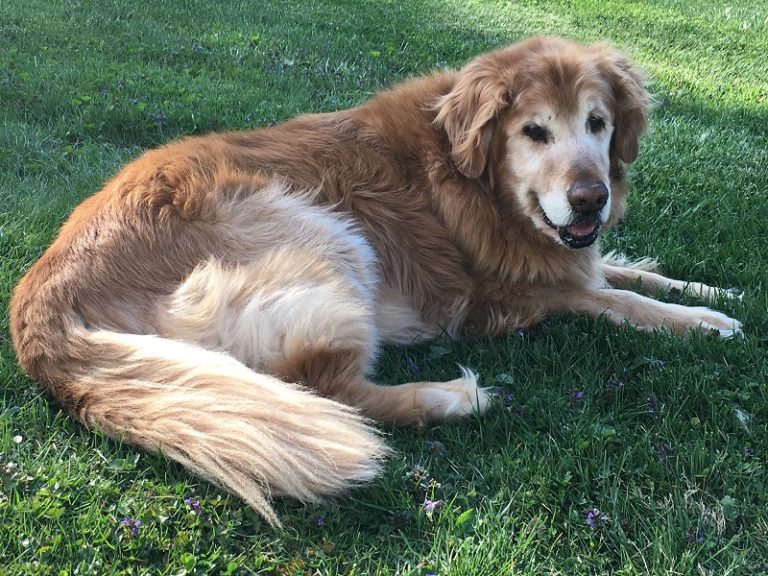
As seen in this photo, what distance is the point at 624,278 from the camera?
368 centimetres

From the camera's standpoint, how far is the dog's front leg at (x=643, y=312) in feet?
9.91

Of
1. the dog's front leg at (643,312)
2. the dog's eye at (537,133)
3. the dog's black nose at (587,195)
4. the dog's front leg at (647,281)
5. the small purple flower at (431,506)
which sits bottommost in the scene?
the dog's front leg at (647,281)

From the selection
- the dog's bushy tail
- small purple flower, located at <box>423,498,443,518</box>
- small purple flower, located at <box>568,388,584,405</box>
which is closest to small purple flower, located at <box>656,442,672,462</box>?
small purple flower, located at <box>568,388,584,405</box>

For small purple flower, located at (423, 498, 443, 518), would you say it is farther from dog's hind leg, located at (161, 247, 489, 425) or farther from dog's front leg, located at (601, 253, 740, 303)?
dog's front leg, located at (601, 253, 740, 303)

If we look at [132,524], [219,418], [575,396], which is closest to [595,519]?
[575,396]

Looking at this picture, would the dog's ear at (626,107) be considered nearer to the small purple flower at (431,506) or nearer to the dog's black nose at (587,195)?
the dog's black nose at (587,195)

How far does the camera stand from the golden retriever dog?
219cm

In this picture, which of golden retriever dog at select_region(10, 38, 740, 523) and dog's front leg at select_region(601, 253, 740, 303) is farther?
dog's front leg at select_region(601, 253, 740, 303)

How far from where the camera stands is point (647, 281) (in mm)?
3623

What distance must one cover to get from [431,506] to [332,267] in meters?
1.15

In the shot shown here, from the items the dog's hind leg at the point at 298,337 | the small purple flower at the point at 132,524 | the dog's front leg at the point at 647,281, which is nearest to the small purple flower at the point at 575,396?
the dog's hind leg at the point at 298,337

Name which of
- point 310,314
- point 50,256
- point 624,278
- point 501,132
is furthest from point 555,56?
point 50,256

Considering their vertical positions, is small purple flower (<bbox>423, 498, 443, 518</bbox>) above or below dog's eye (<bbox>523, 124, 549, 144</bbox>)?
below

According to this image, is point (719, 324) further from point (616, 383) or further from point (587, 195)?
point (587, 195)
